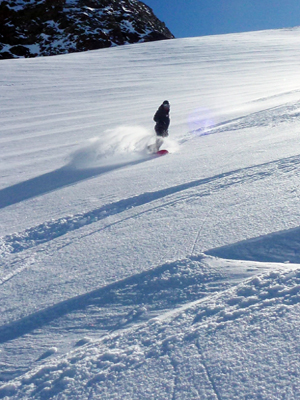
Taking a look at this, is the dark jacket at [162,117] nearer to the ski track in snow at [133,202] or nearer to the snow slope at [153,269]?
the snow slope at [153,269]

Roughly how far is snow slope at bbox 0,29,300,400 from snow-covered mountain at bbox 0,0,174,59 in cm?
6429

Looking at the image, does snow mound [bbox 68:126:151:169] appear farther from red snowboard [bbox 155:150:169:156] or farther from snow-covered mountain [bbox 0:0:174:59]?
snow-covered mountain [bbox 0:0:174:59]

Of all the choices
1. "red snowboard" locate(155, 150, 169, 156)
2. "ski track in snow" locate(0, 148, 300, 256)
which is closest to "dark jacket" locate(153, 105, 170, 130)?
"red snowboard" locate(155, 150, 169, 156)

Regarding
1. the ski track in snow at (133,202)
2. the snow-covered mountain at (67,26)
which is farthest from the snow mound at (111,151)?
the snow-covered mountain at (67,26)

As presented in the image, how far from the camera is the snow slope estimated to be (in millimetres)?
1623

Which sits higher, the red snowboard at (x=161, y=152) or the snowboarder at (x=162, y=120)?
Answer: the snowboarder at (x=162, y=120)

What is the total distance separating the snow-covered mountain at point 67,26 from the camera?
66.4 metres

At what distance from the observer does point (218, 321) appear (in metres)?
1.85

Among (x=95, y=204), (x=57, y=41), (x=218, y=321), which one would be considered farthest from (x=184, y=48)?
(x=57, y=41)

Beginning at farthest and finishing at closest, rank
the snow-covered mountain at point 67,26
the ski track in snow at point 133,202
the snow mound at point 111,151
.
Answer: the snow-covered mountain at point 67,26 < the snow mound at point 111,151 < the ski track in snow at point 133,202

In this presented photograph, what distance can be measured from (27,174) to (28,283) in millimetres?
3842

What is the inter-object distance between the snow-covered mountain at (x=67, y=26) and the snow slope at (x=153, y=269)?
A: 2531 inches

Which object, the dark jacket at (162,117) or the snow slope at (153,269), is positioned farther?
the dark jacket at (162,117)

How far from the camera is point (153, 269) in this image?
8.16 feet
